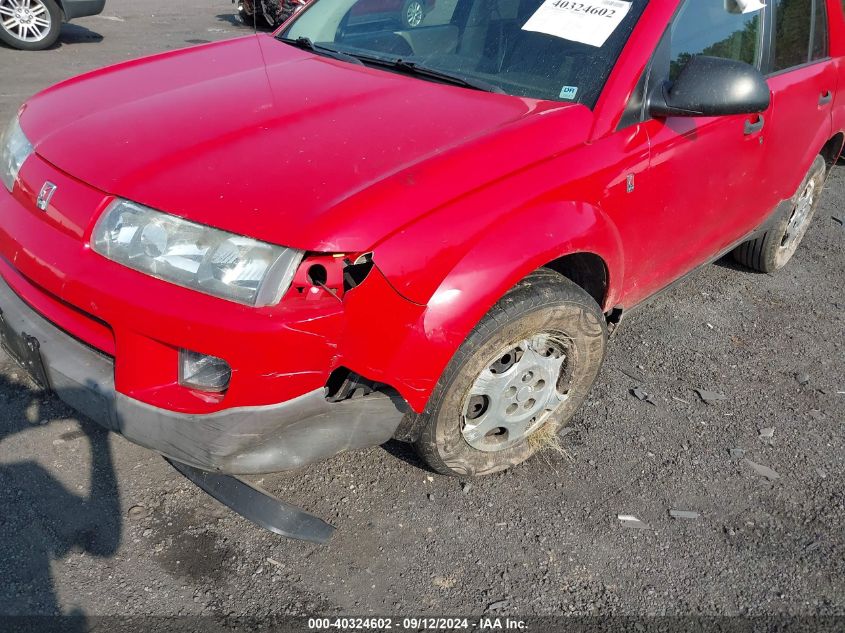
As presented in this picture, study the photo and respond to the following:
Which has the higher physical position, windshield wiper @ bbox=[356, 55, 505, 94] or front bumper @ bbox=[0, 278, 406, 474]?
windshield wiper @ bbox=[356, 55, 505, 94]

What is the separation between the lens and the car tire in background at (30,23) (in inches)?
326

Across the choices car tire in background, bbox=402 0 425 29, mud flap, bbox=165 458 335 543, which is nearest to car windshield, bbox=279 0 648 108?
car tire in background, bbox=402 0 425 29

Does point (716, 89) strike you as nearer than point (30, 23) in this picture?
Yes

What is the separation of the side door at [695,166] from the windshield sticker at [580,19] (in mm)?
200

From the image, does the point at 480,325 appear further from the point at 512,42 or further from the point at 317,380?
the point at 512,42

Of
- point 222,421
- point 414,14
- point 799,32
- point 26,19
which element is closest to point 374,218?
point 222,421

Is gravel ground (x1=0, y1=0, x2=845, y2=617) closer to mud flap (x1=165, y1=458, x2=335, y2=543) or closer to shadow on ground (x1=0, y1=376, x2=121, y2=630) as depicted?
shadow on ground (x1=0, y1=376, x2=121, y2=630)

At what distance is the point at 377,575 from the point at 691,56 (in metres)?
2.31

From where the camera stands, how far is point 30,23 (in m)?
8.43

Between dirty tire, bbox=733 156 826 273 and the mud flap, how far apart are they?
2.99 meters

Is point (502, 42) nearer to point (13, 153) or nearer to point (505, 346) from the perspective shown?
point (505, 346)

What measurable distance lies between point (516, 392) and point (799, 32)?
2.45m

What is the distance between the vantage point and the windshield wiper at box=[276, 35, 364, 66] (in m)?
3.03

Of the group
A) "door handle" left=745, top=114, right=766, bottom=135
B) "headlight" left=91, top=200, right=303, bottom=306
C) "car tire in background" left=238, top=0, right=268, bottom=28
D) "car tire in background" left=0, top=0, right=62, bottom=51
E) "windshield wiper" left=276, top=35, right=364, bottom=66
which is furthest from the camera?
"car tire in background" left=238, top=0, right=268, bottom=28
